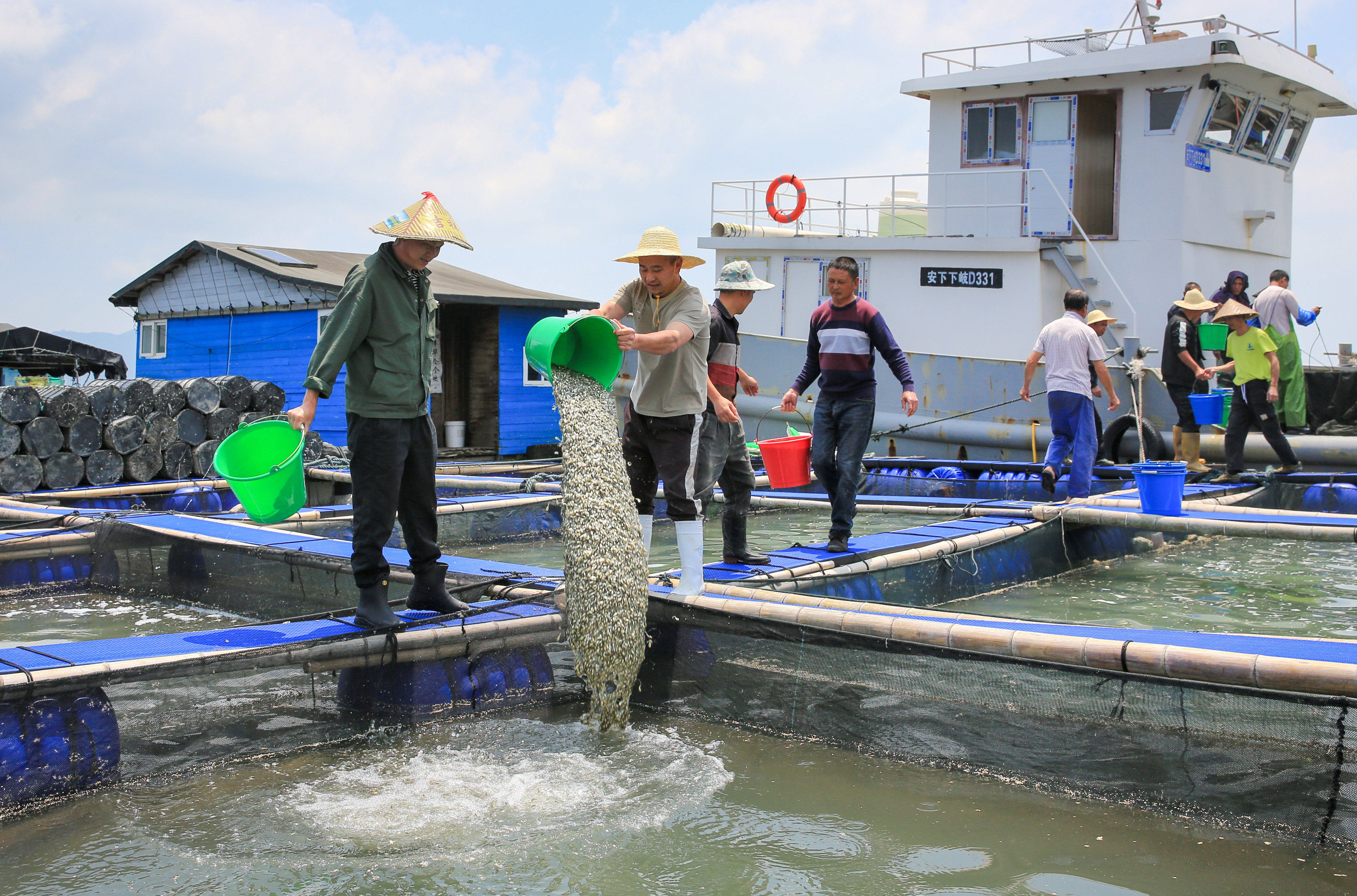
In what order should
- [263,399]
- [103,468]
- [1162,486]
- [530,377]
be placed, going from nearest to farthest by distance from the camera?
[1162,486], [103,468], [263,399], [530,377]

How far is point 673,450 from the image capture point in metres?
4.87

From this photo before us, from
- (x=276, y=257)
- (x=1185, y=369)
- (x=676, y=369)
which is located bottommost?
(x=676, y=369)

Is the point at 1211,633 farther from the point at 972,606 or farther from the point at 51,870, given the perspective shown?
the point at 51,870

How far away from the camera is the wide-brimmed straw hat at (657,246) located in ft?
15.4

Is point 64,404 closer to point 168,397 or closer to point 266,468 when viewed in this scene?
point 168,397

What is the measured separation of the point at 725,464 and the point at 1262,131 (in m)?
11.9

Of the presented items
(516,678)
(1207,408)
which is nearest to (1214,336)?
(1207,408)

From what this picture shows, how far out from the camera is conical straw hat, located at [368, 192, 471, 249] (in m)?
4.27

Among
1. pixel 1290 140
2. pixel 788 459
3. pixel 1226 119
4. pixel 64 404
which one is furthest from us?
pixel 1290 140

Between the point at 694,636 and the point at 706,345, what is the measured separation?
1284mm

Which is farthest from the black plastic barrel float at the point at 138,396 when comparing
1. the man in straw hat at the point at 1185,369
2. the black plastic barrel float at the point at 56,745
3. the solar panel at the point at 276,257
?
the man in straw hat at the point at 1185,369

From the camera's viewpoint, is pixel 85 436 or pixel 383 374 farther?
pixel 85 436

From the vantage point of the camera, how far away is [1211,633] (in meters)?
3.85

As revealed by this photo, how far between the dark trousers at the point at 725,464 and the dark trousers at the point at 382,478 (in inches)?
50.6
